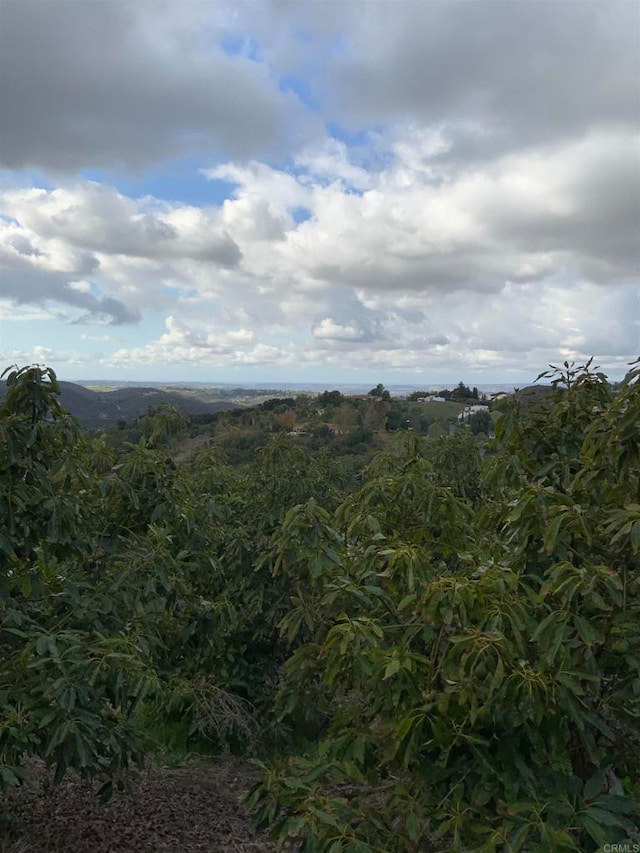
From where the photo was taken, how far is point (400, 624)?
3490 mm

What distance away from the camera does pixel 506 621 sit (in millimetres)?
3143

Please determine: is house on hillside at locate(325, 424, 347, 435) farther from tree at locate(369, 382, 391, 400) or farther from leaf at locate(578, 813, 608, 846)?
leaf at locate(578, 813, 608, 846)

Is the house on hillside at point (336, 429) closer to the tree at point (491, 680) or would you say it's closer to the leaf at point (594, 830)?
the tree at point (491, 680)

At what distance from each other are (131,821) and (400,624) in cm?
441

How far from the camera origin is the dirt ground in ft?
18.3

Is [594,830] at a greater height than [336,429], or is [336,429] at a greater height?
[594,830]

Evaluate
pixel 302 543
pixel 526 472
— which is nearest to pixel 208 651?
pixel 302 543

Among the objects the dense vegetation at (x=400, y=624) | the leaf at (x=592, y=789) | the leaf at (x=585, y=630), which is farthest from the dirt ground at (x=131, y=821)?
the leaf at (x=585, y=630)

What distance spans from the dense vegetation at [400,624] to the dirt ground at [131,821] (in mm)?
1796

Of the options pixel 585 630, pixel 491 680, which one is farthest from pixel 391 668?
pixel 585 630

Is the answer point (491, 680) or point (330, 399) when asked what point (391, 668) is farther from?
point (330, 399)

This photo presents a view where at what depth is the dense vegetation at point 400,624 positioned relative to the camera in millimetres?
2855

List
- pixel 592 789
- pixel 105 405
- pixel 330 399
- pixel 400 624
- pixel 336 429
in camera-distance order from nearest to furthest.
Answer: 1. pixel 592 789
2. pixel 400 624
3. pixel 336 429
4. pixel 330 399
5. pixel 105 405

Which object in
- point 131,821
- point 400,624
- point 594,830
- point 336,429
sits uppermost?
point 400,624
